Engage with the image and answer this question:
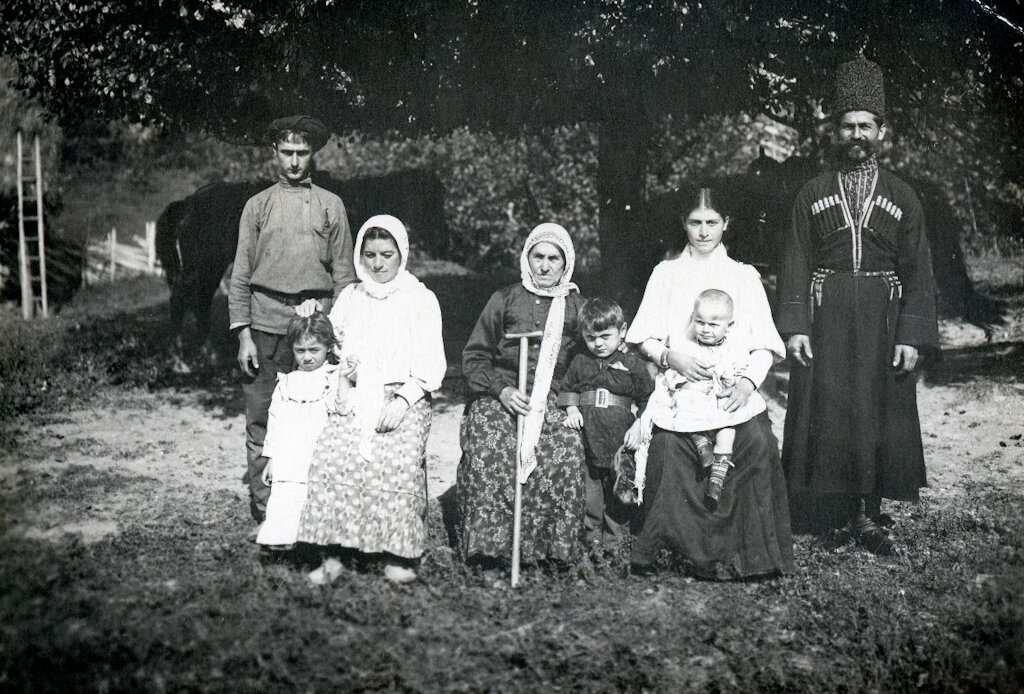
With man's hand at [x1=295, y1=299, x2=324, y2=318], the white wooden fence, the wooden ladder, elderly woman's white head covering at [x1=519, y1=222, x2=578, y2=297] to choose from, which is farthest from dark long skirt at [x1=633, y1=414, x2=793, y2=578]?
the white wooden fence

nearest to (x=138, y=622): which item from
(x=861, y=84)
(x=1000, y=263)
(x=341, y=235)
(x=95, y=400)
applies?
(x=341, y=235)

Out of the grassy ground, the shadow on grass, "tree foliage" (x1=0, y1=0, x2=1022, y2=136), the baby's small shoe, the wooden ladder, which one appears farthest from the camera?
the shadow on grass

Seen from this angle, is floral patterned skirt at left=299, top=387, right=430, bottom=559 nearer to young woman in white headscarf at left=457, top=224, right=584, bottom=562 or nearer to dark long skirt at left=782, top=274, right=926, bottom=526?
young woman in white headscarf at left=457, top=224, right=584, bottom=562

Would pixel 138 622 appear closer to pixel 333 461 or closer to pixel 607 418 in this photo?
pixel 333 461

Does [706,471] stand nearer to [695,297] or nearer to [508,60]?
[695,297]

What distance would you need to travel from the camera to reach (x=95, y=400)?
7602mm

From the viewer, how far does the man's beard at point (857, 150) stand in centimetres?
445

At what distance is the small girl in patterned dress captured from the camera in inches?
164

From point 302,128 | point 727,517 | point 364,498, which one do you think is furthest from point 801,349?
point 302,128

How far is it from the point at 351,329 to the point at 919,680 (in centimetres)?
296

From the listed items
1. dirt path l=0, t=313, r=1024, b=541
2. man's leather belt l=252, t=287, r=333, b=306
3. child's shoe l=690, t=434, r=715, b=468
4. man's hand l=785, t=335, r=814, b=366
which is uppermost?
man's leather belt l=252, t=287, r=333, b=306

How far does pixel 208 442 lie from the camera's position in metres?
6.80

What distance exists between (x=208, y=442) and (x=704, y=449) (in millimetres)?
4212

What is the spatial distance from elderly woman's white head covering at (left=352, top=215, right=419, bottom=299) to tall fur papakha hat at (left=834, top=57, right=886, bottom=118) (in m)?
2.38
